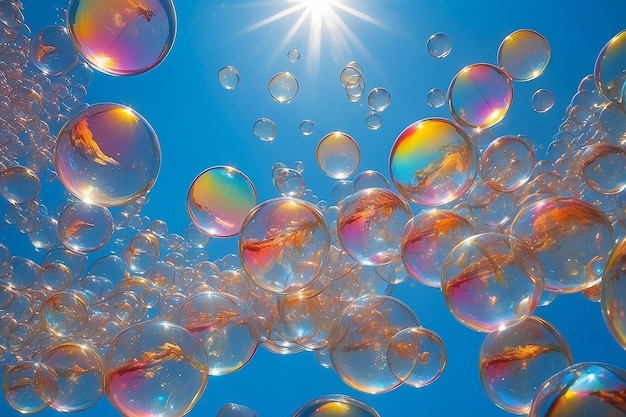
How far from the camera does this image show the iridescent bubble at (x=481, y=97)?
356cm

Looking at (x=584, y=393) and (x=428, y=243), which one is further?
(x=428, y=243)

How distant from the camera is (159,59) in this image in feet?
8.71

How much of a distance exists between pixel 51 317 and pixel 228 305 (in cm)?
185

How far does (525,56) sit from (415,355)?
9.97ft

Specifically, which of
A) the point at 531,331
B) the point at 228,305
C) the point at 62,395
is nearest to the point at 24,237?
the point at 62,395

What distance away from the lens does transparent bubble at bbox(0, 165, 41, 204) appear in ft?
13.6

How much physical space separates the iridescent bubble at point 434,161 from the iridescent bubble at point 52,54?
3.22m

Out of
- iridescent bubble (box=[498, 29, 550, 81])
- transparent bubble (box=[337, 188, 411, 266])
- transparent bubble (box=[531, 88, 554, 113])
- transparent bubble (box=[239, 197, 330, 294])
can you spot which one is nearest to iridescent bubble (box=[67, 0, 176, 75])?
transparent bubble (box=[239, 197, 330, 294])

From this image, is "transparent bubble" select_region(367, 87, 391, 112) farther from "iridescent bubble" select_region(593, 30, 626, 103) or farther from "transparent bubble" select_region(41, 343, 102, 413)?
"transparent bubble" select_region(41, 343, 102, 413)

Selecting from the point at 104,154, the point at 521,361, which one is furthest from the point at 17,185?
the point at 521,361

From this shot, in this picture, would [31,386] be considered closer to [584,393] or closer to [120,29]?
[120,29]

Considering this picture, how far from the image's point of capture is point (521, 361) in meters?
2.47

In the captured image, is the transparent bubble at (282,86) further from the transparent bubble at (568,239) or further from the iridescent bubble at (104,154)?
the transparent bubble at (568,239)

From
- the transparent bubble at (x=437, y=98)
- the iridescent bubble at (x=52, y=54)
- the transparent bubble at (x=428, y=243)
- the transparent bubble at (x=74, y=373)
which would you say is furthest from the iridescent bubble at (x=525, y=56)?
the transparent bubble at (x=74, y=373)
